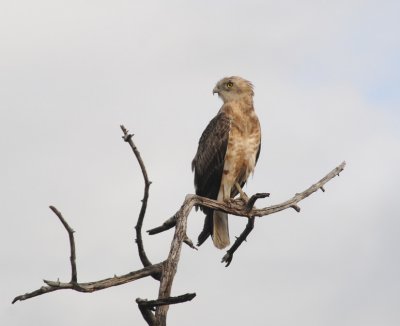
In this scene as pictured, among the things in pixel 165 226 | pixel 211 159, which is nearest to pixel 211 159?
pixel 211 159

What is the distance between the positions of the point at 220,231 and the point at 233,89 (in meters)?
2.70

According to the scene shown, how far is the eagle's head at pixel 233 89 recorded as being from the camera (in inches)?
580

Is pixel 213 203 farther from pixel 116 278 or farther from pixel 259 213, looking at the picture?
pixel 116 278

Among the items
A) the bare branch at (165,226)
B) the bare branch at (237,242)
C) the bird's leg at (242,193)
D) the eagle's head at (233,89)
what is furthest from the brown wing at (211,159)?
the bare branch at (165,226)

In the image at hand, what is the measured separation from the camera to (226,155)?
45.6 ft

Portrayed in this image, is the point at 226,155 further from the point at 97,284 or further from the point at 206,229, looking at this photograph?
the point at 97,284

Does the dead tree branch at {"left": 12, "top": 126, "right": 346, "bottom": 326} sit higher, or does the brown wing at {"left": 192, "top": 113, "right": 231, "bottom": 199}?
the brown wing at {"left": 192, "top": 113, "right": 231, "bottom": 199}

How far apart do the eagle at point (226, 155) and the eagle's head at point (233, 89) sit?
5.4 inches

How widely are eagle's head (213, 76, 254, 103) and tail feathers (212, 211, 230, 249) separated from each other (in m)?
2.26

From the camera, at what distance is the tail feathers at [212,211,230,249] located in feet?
43.3

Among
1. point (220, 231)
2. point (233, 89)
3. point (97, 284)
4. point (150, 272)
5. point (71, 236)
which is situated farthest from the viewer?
point (233, 89)

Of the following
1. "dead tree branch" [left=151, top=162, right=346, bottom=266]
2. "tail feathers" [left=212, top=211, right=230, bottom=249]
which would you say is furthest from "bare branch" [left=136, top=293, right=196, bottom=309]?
"tail feathers" [left=212, top=211, right=230, bottom=249]

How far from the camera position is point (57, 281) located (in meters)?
7.59

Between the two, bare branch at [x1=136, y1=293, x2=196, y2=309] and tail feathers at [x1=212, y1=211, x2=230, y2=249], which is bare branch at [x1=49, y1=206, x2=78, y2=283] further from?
tail feathers at [x1=212, y1=211, x2=230, y2=249]
